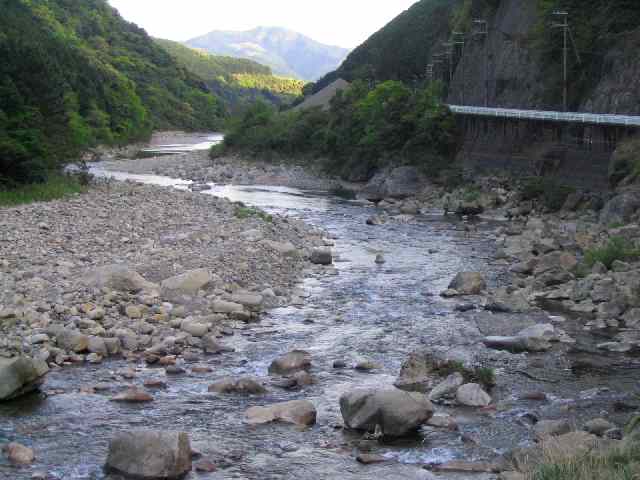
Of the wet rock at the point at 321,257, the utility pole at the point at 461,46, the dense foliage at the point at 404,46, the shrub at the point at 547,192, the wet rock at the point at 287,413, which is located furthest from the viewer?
the dense foliage at the point at 404,46

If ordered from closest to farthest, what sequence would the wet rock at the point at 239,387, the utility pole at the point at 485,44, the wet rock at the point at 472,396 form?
the wet rock at the point at 472,396 < the wet rock at the point at 239,387 < the utility pole at the point at 485,44

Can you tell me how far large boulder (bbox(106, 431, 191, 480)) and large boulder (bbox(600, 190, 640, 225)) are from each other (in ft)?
70.2

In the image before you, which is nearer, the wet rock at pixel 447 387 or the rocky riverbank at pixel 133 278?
the wet rock at pixel 447 387

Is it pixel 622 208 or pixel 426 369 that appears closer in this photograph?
pixel 426 369

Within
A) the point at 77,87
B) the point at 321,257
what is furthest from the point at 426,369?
the point at 77,87

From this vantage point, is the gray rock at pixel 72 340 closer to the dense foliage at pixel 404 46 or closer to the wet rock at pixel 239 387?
the wet rock at pixel 239 387

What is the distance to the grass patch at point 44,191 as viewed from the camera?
85.4 ft

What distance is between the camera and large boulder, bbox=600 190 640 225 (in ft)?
88.3

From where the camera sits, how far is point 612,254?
66.6 ft

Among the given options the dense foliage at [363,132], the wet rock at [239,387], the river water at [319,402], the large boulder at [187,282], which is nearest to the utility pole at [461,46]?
the dense foliage at [363,132]

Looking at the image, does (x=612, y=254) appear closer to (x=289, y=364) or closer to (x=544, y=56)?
(x=289, y=364)

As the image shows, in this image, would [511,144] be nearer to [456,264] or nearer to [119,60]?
[456,264]

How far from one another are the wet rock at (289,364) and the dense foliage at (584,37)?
29458 millimetres

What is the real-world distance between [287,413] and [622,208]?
66.7 feet
